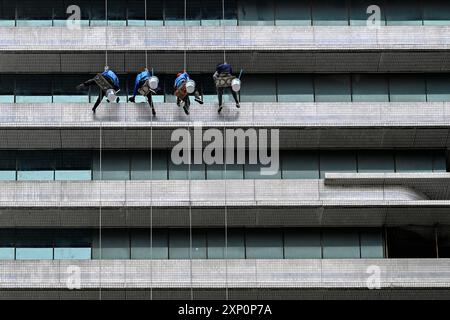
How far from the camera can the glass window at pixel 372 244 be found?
47.2m

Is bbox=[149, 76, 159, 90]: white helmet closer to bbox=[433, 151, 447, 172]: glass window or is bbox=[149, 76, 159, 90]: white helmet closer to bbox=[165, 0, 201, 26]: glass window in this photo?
bbox=[165, 0, 201, 26]: glass window

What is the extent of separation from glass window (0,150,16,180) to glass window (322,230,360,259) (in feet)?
40.0

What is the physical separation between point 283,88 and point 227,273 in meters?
8.06

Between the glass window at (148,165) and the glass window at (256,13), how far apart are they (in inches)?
250

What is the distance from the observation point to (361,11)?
163ft

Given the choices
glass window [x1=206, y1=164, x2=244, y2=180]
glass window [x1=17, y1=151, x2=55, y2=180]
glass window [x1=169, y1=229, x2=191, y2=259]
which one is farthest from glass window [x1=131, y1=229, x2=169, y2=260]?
glass window [x1=17, y1=151, x2=55, y2=180]

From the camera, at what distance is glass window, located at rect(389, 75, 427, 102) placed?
4906 centimetres

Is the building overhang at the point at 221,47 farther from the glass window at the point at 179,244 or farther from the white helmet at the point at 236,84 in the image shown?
the glass window at the point at 179,244

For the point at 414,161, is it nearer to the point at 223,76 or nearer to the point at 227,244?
the point at 227,244

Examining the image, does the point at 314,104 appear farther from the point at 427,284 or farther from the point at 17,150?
the point at 17,150

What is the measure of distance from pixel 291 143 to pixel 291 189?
79.0 inches

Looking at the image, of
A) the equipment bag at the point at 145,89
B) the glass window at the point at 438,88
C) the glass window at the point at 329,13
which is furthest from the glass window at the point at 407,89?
the equipment bag at the point at 145,89

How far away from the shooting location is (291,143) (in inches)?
1881
